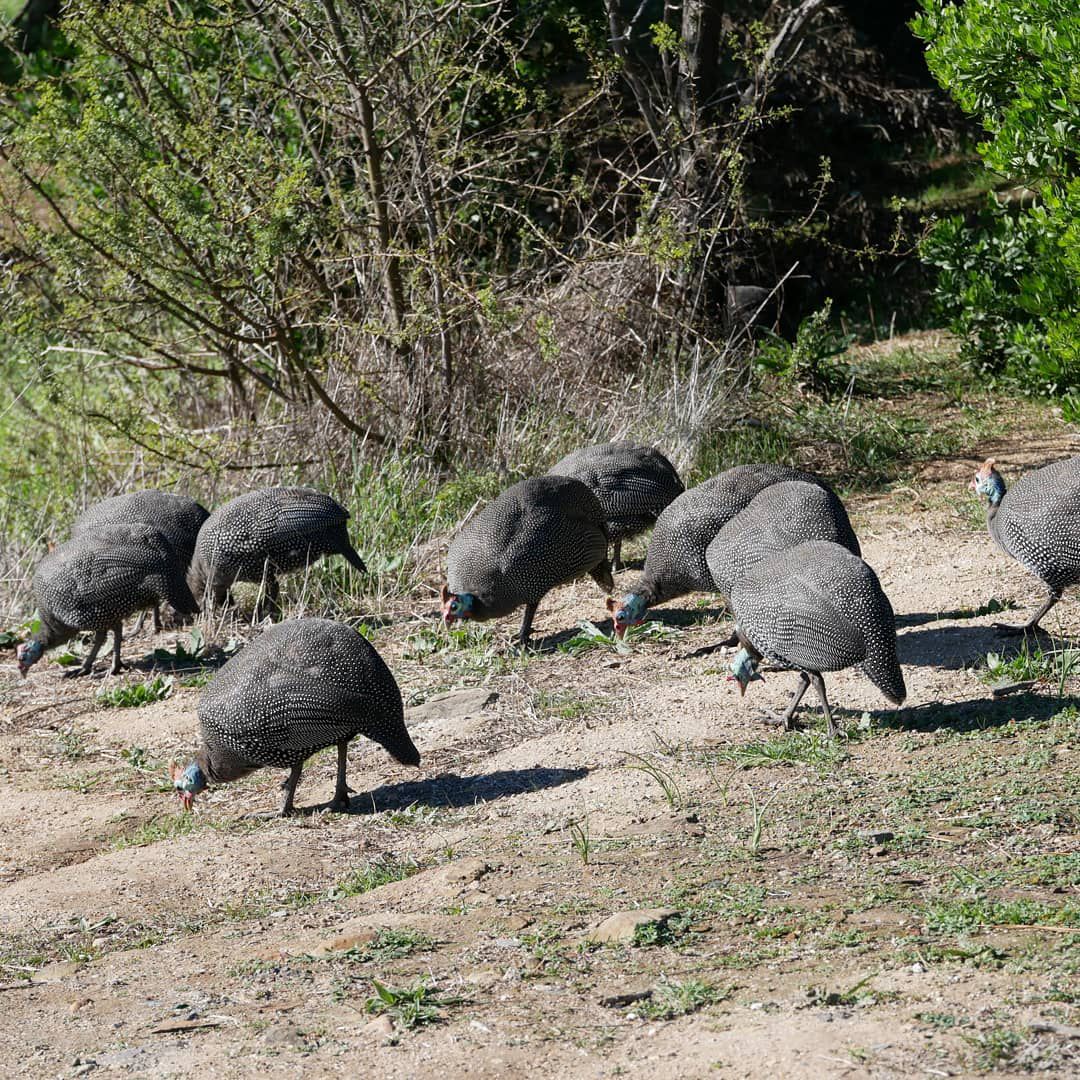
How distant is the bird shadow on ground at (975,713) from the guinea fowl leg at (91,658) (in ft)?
13.1

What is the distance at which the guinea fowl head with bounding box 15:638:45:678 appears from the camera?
751cm

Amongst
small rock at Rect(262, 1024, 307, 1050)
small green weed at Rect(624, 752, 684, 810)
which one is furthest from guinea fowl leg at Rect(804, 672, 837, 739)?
small rock at Rect(262, 1024, 307, 1050)

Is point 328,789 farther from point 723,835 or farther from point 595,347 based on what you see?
point 595,347

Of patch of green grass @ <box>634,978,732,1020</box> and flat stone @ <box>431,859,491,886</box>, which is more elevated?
patch of green grass @ <box>634,978,732,1020</box>

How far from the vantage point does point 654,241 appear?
9.33 meters

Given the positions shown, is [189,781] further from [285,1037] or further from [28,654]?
[28,654]

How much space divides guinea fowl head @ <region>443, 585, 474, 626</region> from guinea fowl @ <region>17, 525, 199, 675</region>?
141 centimetres

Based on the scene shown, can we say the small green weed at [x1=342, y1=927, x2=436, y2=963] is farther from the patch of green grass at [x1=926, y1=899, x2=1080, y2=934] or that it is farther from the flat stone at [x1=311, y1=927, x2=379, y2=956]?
the patch of green grass at [x1=926, y1=899, x2=1080, y2=934]

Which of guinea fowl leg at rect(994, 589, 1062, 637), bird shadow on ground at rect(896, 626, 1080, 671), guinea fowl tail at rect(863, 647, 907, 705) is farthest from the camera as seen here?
guinea fowl leg at rect(994, 589, 1062, 637)

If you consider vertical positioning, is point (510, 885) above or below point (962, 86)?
below

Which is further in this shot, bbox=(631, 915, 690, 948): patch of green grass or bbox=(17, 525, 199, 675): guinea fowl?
bbox=(17, 525, 199, 675): guinea fowl

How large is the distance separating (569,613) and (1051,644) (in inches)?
101

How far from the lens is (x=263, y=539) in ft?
25.1

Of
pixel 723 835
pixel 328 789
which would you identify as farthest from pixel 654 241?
pixel 723 835
